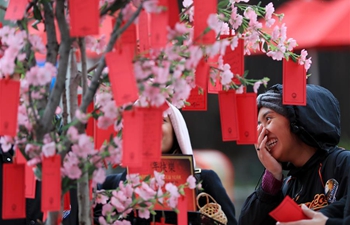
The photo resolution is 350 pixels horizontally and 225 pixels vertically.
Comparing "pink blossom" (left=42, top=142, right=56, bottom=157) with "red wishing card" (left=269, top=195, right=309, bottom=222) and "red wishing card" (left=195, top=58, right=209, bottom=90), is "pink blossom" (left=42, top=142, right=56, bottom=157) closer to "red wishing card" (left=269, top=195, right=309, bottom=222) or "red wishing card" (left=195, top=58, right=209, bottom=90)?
"red wishing card" (left=195, top=58, right=209, bottom=90)

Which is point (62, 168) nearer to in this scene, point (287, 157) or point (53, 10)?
point (53, 10)

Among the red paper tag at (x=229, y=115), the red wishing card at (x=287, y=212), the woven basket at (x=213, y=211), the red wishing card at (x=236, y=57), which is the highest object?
the red wishing card at (x=236, y=57)

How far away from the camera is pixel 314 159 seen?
87.0 inches

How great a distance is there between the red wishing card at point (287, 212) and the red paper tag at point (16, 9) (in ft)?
3.09

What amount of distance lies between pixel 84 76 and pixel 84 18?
192 mm

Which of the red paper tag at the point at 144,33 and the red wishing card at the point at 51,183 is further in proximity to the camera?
the red paper tag at the point at 144,33

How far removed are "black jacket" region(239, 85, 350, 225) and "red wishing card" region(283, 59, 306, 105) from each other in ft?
1.09

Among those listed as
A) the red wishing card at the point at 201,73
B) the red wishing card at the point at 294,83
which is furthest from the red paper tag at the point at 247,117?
the red wishing card at the point at 201,73

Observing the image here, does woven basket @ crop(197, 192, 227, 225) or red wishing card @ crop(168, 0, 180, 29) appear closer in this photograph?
red wishing card @ crop(168, 0, 180, 29)

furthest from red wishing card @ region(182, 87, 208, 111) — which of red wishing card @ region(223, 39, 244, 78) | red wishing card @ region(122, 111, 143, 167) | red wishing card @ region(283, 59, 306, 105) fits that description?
red wishing card @ region(122, 111, 143, 167)

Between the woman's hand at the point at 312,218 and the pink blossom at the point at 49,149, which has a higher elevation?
the pink blossom at the point at 49,149

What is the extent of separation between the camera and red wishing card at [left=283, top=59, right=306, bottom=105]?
1.88 m

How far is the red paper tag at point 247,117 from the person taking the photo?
69.6 inches

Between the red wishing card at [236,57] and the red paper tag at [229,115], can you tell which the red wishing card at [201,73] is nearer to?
the red paper tag at [229,115]
